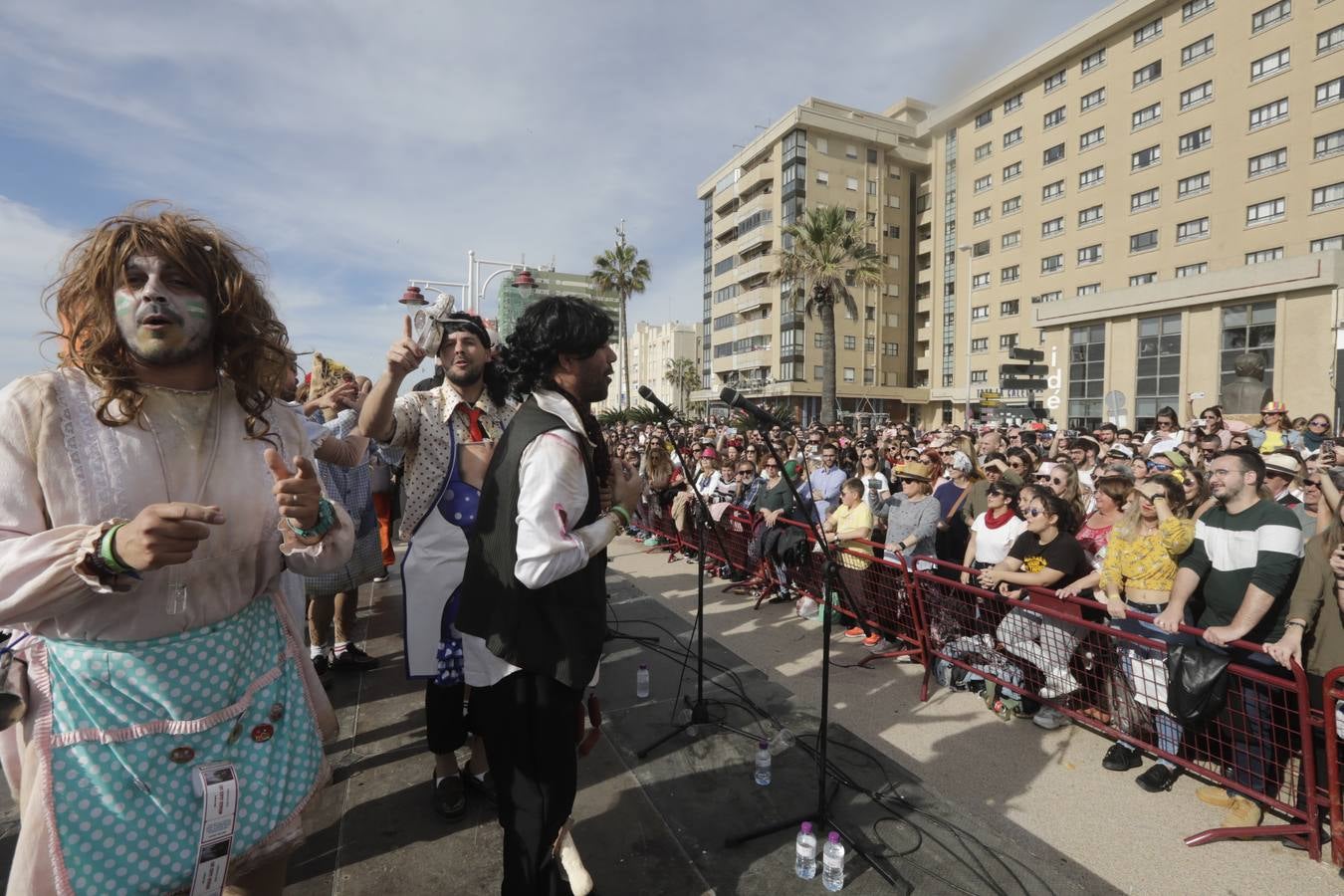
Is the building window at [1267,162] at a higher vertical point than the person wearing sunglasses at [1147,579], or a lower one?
higher

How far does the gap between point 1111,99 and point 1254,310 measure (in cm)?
1765

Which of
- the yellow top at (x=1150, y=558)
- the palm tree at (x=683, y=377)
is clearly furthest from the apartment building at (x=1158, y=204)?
the palm tree at (x=683, y=377)

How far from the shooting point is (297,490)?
155 cm

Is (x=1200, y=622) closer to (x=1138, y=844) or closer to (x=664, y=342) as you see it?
(x=1138, y=844)

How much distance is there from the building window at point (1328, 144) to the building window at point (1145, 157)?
6635mm

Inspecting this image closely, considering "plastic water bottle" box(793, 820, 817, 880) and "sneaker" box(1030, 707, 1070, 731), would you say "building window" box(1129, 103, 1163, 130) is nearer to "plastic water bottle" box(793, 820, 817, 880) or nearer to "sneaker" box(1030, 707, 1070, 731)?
"sneaker" box(1030, 707, 1070, 731)

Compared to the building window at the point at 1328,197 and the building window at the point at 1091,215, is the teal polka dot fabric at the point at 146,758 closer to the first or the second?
the building window at the point at 1328,197

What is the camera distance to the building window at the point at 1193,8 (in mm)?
30891

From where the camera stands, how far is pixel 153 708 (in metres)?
1.43

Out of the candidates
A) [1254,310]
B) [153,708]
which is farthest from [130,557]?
[1254,310]

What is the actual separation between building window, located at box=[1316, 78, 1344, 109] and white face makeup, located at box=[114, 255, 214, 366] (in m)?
Result: 39.4

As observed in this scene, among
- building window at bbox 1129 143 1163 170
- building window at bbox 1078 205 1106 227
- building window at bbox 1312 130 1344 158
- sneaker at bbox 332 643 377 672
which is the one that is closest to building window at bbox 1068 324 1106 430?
building window at bbox 1078 205 1106 227

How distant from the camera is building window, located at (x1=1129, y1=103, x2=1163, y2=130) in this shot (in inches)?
1298

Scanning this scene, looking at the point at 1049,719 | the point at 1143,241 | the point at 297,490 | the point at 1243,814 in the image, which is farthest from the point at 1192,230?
the point at 297,490
